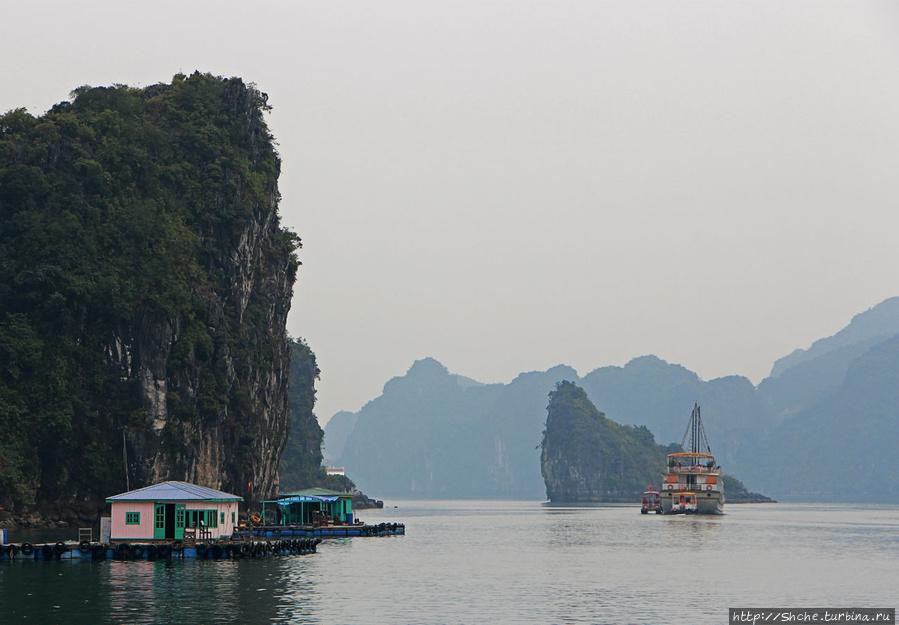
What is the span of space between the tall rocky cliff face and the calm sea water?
81.5 ft

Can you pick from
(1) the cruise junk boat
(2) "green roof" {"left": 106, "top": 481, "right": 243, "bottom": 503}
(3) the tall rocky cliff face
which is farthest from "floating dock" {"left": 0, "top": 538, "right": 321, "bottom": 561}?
(1) the cruise junk boat

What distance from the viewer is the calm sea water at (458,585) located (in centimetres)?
4088

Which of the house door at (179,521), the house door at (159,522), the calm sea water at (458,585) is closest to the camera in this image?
the calm sea water at (458,585)

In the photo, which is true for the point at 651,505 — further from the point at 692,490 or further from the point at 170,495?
the point at 170,495

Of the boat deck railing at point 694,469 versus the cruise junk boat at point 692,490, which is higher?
the boat deck railing at point 694,469

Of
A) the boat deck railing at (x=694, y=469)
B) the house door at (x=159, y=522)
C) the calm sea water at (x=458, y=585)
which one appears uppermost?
the boat deck railing at (x=694, y=469)

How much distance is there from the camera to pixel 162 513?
204 feet

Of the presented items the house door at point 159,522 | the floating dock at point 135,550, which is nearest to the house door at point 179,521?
the house door at point 159,522

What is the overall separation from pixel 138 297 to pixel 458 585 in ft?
176

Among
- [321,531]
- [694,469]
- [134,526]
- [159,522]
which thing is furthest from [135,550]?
[694,469]

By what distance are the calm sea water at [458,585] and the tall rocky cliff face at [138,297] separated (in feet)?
81.5

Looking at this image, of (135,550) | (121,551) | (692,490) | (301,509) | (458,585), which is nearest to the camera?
(458,585)

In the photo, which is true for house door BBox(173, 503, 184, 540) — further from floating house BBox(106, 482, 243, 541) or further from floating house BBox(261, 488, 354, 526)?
floating house BBox(261, 488, 354, 526)

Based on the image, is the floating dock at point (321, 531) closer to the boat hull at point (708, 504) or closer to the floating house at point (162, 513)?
the floating house at point (162, 513)
